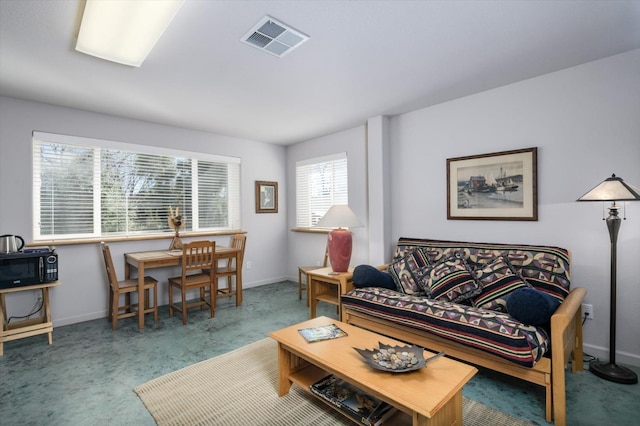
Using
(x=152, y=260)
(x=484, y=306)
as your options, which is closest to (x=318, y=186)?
(x=152, y=260)

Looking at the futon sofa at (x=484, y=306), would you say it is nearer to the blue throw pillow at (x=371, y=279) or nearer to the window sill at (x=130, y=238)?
the blue throw pillow at (x=371, y=279)

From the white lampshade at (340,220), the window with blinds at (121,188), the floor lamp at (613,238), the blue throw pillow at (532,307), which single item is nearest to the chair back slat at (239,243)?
the window with blinds at (121,188)

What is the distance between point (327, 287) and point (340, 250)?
27.1 inches

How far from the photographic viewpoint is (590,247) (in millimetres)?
2607

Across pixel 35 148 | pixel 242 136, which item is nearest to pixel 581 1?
pixel 242 136

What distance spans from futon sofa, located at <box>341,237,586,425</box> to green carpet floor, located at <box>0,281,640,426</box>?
9.1 inches

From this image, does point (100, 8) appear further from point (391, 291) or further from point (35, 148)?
point (391, 291)

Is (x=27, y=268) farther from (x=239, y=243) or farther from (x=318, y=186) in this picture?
(x=318, y=186)

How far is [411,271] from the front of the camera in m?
3.05

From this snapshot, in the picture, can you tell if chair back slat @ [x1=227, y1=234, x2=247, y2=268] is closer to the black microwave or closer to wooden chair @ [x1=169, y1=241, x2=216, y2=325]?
wooden chair @ [x1=169, y1=241, x2=216, y2=325]

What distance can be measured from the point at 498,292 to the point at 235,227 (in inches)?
148

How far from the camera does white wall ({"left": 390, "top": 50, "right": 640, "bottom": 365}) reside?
244cm

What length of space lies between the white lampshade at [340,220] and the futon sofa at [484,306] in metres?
0.50

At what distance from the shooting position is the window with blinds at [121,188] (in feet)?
11.4
